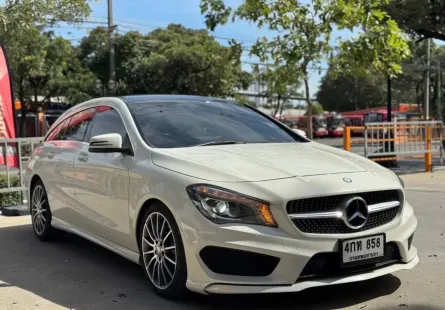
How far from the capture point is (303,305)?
13.1 feet

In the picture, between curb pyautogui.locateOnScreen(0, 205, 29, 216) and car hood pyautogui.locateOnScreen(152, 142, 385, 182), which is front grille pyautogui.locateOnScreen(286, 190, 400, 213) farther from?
curb pyautogui.locateOnScreen(0, 205, 29, 216)

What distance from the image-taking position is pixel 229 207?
3732 millimetres

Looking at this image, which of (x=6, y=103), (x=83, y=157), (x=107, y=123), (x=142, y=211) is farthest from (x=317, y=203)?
(x=6, y=103)

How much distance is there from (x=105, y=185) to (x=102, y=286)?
87cm

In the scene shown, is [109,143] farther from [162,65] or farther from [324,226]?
[162,65]

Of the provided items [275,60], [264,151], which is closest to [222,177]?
[264,151]

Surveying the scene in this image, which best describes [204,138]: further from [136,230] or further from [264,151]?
[136,230]

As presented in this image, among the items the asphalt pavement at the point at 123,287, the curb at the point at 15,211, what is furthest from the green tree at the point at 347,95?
A: the asphalt pavement at the point at 123,287

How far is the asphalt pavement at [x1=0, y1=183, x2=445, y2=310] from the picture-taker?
4.07m

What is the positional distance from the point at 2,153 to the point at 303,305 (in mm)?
6544

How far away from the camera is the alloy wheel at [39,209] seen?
21.0ft

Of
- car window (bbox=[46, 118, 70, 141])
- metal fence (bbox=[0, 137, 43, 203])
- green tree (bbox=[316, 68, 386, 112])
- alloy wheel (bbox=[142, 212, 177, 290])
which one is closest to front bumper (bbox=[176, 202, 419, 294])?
alloy wheel (bbox=[142, 212, 177, 290])

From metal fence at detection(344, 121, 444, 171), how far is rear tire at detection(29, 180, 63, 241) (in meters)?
7.75

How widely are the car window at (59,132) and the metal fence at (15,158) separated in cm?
224
